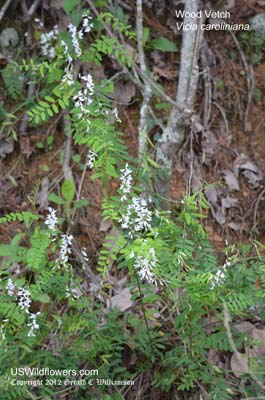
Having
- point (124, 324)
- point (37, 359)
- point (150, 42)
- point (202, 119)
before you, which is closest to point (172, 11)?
point (150, 42)

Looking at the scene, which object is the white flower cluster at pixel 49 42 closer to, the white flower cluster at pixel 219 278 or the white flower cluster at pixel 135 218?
the white flower cluster at pixel 135 218

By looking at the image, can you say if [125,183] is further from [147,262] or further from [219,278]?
[219,278]

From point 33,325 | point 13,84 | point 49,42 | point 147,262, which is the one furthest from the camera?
point 49,42

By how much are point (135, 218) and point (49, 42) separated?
7.43ft

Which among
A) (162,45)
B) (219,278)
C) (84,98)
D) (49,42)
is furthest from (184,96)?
(219,278)

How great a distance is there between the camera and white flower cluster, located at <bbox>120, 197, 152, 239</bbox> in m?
2.75

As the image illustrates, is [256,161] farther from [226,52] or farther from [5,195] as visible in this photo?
[5,195]

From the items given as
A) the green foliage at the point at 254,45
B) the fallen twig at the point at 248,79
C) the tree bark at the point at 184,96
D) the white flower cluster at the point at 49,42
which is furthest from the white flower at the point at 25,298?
the green foliage at the point at 254,45

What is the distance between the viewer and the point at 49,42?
15.1 ft

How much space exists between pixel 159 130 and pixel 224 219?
0.76 metres

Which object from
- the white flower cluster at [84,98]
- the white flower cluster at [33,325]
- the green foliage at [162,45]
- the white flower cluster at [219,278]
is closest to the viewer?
the white flower cluster at [219,278]

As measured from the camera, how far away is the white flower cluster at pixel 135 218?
275 cm

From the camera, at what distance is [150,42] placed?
4645 millimetres

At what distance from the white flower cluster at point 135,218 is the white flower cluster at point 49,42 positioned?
6.87 ft
